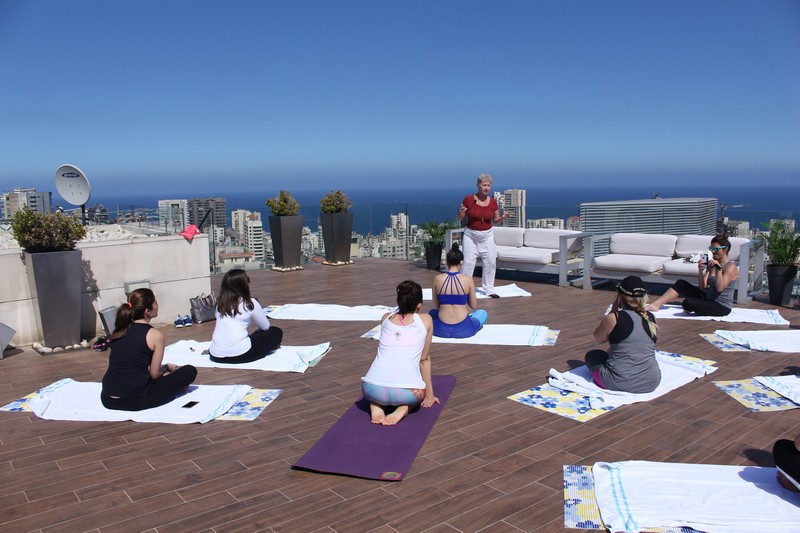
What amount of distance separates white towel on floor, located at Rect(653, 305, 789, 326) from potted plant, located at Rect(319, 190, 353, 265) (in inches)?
249

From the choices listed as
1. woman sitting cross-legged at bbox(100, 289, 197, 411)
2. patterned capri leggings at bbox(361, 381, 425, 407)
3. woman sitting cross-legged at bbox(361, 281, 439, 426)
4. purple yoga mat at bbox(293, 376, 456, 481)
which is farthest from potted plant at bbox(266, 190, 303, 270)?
patterned capri leggings at bbox(361, 381, 425, 407)

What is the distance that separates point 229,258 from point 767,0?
15.8 metres

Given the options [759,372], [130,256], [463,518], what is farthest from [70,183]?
[759,372]

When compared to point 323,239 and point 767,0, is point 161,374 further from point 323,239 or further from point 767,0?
point 767,0

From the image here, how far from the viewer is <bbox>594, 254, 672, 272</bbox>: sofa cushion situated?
8383 millimetres

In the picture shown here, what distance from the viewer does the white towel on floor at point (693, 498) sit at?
109 inches

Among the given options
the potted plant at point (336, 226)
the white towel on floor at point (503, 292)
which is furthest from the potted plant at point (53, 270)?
the potted plant at point (336, 226)

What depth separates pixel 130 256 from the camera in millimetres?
7004

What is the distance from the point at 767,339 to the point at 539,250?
428 cm

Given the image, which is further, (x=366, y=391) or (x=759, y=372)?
(x=759, y=372)

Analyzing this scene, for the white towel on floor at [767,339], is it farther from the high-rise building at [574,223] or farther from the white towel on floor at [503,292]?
the high-rise building at [574,223]

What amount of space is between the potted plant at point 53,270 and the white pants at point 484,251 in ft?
16.5

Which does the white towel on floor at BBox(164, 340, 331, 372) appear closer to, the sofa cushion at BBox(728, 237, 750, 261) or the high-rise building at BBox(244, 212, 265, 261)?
the sofa cushion at BBox(728, 237, 750, 261)

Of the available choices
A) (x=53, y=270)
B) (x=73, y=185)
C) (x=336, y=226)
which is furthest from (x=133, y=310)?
(x=336, y=226)
